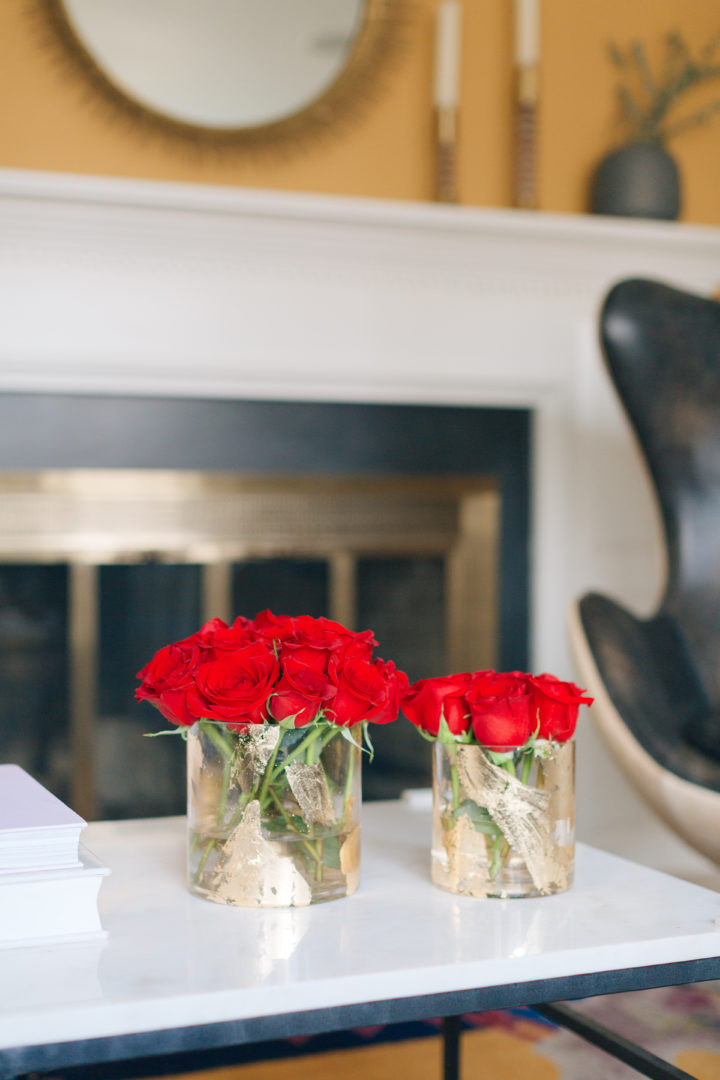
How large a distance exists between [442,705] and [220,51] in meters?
1.72

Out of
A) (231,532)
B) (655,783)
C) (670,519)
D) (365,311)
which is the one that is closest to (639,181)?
(365,311)

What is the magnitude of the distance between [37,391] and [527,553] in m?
1.04

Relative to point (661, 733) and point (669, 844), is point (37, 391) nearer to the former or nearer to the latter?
point (661, 733)

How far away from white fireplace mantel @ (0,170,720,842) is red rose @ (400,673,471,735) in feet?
3.72

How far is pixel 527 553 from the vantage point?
2.43 m

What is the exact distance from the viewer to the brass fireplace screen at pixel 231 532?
7.22 feet

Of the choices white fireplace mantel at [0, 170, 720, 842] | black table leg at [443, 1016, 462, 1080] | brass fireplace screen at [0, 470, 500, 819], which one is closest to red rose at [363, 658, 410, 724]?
black table leg at [443, 1016, 462, 1080]

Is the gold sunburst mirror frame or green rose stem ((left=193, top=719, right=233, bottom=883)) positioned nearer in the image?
green rose stem ((left=193, top=719, right=233, bottom=883))

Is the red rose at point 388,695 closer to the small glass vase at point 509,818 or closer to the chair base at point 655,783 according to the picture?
the small glass vase at point 509,818

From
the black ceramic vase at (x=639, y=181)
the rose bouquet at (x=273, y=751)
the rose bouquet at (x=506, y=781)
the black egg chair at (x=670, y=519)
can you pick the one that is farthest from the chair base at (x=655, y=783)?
the black ceramic vase at (x=639, y=181)

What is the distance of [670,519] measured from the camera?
1933 mm

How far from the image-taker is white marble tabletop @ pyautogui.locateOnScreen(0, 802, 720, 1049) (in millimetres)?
705

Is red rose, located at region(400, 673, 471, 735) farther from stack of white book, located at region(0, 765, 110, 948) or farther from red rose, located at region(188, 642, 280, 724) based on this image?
stack of white book, located at region(0, 765, 110, 948)

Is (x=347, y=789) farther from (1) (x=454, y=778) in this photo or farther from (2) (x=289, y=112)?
(2) (x=289, y=112)
